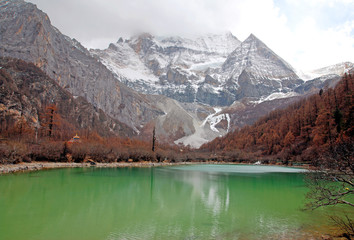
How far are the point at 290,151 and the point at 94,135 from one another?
66805 millimetres

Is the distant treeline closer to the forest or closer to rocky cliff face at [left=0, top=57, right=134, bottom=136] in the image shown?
the forest

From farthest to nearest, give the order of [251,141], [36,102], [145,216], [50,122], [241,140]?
[241,140], [251,141], [36,102], [50,122], [145,216]

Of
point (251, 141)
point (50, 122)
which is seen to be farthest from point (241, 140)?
point (50, 122)

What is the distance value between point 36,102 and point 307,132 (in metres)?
84.7

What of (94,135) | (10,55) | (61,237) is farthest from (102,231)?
(10,55)

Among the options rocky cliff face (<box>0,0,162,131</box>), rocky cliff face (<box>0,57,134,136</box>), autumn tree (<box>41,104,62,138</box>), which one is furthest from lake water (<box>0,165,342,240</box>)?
rocky cliff face (<box>0,0,162,131</box>)

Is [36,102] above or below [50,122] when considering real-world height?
above

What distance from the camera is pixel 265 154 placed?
96625mm

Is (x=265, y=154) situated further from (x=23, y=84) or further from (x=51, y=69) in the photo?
(x=51, y=69)

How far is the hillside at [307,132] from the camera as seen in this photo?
2016 inches

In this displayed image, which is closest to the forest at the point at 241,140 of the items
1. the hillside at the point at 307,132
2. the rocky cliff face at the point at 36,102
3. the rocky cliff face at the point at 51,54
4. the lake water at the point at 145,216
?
the hillside at the point at 307,132

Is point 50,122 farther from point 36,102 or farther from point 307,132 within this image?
point 307,132

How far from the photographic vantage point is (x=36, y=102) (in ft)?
289

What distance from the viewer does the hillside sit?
51219 mm
